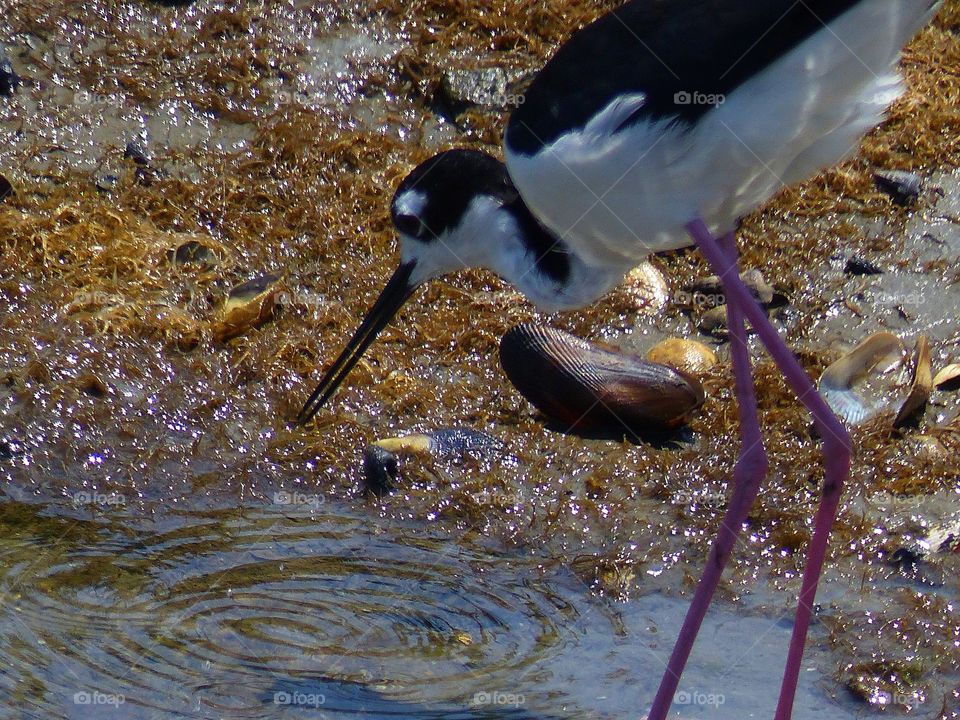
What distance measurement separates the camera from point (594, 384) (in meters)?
4.36

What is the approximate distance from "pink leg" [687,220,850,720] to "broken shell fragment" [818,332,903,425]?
90 cm

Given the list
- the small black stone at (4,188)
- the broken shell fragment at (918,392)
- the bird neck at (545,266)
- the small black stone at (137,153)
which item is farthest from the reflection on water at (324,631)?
the small black stone at (137,153)

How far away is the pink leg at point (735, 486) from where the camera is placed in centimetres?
344

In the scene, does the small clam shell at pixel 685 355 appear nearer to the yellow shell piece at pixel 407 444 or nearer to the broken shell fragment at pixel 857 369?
the broken shell fragment at pixel 857 369

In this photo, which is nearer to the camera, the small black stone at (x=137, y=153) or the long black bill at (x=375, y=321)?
the long black bill at (x=375, y=321)

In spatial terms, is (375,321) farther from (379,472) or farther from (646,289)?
(646,289)

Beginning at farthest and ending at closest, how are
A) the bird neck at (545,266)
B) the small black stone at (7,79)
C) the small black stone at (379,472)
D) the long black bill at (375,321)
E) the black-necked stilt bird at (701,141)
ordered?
the small black stone at (7,79), the small black stone at (379,472), the long black bill at (375,321), the bird neck at (545,266), the black-necked stilt bird at (701,141)

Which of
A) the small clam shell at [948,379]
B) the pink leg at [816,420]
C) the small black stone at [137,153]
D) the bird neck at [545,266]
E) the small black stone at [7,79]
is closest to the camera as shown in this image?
the pink leg at [816,420]

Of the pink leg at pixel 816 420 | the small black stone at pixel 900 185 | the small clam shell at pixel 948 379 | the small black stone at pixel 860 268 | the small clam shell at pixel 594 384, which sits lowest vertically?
the pink leg at pixel 816 420

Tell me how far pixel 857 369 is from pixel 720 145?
57.5 inches

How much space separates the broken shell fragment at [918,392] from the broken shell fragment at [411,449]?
1.28 meters

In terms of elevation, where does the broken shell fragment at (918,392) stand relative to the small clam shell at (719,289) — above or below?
below

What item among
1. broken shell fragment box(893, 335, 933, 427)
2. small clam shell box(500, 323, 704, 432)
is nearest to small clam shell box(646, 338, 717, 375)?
small clam shell box(500, 323, 704, 432)

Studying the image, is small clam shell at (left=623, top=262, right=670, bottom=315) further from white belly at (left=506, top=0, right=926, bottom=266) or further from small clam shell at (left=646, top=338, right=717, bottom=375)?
white belly at (left=506, top=0, right=926, bottom=266)
